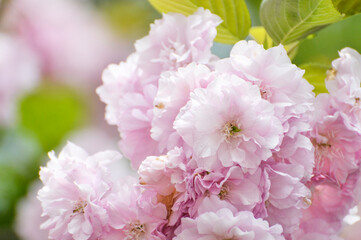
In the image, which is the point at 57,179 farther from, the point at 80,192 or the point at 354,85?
the point at 354,85

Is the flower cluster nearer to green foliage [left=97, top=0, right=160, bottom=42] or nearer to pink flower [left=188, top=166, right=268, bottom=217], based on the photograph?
pink flower [left=188, top=166, right=268, bottom=217]

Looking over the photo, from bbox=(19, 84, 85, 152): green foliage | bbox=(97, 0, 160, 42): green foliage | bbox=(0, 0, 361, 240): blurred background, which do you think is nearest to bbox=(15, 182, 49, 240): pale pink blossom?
bbox=(0, 0, 361, 240): blurred background

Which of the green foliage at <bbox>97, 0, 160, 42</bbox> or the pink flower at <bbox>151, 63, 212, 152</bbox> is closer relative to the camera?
the pink flower at <bbox>151, 63, 212, 152</bbox>

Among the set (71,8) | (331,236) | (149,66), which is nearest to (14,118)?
(71,8)

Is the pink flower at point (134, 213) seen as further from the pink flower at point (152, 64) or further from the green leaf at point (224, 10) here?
the green leaf at point (224, 10)

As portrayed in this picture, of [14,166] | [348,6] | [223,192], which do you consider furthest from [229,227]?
[14,166]

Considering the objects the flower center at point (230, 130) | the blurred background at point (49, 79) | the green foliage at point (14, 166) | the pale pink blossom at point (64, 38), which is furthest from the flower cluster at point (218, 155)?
the pale pink blossom at point (64, 38)
